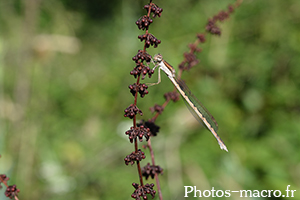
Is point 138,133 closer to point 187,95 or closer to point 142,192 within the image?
point 142,192

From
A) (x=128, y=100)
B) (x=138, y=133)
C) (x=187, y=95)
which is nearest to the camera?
(x=138, y=133)

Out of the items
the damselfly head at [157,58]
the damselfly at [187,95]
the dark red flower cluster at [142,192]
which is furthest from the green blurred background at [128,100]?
the dark red flower cluster at [142,192]

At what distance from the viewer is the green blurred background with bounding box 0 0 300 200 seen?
449 cm

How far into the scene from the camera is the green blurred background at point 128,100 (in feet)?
14.7

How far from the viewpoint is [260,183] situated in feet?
14.5

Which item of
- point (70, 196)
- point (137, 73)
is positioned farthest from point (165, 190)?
point (137, 73)

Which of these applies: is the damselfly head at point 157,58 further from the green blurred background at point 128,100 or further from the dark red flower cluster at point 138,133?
the green blurred background at point 128,100

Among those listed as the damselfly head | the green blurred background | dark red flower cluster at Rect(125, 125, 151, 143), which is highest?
the green blurred background

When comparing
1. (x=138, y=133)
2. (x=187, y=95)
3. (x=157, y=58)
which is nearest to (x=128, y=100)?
(x=157, y=58)

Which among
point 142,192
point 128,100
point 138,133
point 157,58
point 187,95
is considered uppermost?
point 128,100

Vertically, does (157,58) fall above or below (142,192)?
above

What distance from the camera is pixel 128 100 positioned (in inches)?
219

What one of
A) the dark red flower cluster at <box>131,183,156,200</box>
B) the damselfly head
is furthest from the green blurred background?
the dark red flower cluster at <box>131,183,156,200</box>

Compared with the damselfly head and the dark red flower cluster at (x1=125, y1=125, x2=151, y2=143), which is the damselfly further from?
the dark red flower cluster at (x1=125, y1=125, x2=151, y2=143)
